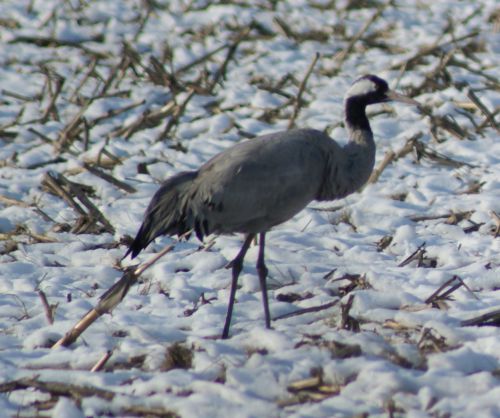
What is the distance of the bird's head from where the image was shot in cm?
614

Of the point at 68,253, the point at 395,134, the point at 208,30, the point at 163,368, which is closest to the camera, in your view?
the point at 163,368

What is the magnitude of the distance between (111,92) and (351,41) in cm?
259

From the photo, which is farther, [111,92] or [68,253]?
[111,92]

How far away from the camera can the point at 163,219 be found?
543 cm

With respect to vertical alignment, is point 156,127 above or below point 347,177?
below

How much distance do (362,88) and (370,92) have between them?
0.06 meters

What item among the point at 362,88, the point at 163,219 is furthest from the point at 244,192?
the point at 362,88

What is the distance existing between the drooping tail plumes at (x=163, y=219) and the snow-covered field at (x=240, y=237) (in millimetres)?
368

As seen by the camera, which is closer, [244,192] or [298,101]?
[244,192]

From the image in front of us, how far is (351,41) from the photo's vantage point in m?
11.0

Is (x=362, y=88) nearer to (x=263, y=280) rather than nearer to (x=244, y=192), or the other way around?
(x=244, y=192)

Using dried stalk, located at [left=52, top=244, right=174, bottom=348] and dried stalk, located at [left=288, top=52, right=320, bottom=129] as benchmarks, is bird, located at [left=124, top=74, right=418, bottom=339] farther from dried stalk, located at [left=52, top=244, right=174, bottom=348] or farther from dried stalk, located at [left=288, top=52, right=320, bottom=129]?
dried stalk, located at [left=288, top=52, right=320, bottom=129]

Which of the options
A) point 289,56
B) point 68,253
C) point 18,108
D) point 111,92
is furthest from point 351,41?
point 68,253

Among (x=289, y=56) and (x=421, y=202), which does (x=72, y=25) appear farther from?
(x=421, y=202)
